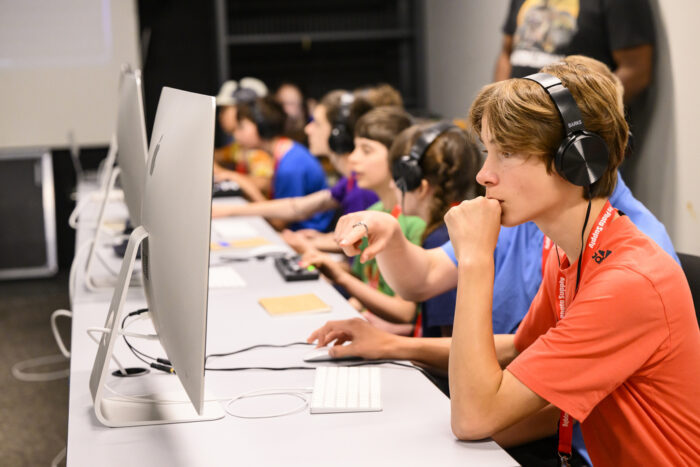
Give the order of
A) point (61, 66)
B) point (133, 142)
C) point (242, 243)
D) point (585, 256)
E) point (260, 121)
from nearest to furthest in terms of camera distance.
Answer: point (585, 256) → point (133, 142) → point (242, 243) → point (260, 121) → point (61, 66)

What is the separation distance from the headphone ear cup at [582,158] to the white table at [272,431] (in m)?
A: 0.39

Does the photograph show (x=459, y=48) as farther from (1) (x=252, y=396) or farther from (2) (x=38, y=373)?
(1) (x=252, y=396)

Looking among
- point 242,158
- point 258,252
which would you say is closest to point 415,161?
point 258,252

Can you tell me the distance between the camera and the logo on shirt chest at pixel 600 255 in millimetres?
1107

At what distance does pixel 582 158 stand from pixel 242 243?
5.81 feet

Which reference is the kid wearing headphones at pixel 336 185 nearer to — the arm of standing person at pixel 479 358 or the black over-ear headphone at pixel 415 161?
the black over-ear headphone at pixel 415 161

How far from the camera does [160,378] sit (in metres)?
1.39

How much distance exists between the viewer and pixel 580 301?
42.3 inches

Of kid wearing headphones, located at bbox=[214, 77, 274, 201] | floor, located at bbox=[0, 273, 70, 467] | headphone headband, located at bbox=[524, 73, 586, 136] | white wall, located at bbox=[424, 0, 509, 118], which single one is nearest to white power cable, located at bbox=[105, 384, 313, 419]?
headphone headband, located at bbox=[524, 73, 586, 136]

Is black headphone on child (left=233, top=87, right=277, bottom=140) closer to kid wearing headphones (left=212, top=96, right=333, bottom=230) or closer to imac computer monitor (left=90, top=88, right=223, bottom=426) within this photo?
kid wearing headphones (left=212, top=96, right=333, bottom=230)

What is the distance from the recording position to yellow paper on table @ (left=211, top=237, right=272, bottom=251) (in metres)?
2.63

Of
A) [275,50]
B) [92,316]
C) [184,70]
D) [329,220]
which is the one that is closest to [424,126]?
[92,316]

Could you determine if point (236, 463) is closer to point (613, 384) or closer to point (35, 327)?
point (613, 384)

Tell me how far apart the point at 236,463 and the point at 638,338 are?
0.55m
